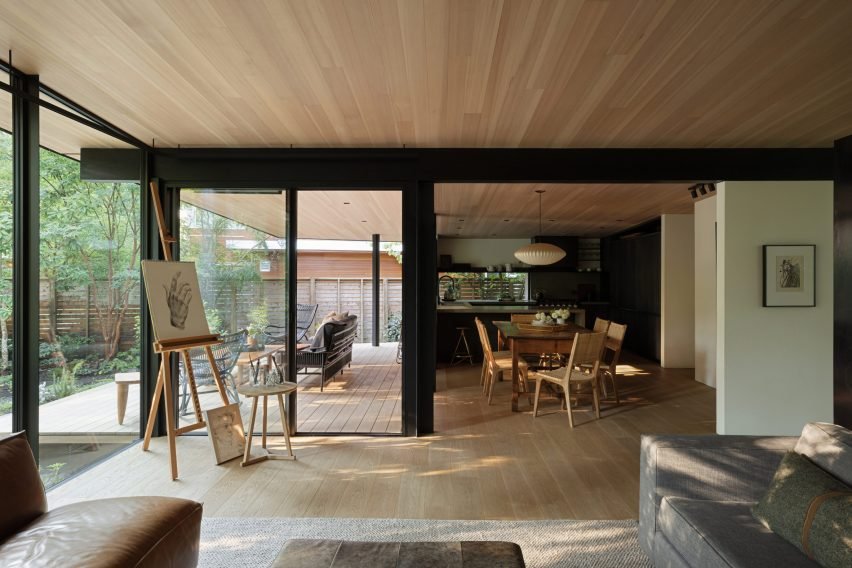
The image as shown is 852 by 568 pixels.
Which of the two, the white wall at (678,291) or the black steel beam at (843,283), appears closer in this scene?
the black steel beam at (843,283)

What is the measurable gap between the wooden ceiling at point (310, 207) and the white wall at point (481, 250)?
590 centimetres

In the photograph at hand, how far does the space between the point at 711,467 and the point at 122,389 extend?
4.23 m

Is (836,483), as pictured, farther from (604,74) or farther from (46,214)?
(46,214)

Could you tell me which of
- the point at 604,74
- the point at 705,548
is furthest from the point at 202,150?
the point at 705,548

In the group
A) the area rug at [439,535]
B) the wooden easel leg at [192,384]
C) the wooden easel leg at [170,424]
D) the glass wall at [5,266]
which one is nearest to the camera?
the area rug at [439,535]

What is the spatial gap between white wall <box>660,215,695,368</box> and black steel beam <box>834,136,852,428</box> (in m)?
3.79

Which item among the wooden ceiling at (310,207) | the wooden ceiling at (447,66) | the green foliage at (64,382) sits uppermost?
the wooden ceiling at (447,66)

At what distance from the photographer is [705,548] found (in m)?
1.74

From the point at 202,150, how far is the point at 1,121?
157 cm

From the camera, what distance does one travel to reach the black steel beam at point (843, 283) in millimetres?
4035

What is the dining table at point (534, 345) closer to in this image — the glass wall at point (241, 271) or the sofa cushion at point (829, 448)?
the glass wall at point (241, 271)

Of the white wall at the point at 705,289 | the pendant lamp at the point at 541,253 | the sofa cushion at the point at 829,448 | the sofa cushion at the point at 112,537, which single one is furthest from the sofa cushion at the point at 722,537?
the pendant lamp at the point at 541,253

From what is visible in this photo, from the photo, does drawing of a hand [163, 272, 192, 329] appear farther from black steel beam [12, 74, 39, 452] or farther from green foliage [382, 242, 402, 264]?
green foliage [382, 242, 402, 264]

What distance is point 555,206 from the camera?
7.30 m
